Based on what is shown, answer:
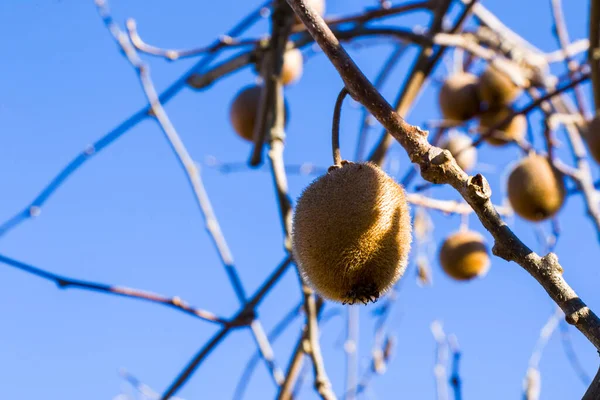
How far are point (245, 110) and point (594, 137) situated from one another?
1108 mm

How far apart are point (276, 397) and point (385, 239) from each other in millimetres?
735

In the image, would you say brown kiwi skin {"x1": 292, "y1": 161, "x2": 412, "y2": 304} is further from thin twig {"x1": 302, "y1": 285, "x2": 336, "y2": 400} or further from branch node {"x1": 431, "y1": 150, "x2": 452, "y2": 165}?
thin twig {"x1": 302, "y1": 285, "x2": 336, "y2": 400}

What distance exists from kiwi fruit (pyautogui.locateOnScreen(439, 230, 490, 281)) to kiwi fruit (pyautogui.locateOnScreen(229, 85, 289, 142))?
799 mm

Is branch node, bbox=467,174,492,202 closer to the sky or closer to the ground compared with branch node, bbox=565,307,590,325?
closer to the sky

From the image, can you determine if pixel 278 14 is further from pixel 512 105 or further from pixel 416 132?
pixel 512 105

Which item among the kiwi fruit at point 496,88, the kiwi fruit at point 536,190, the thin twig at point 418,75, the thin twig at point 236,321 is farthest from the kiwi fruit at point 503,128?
the thin twig at point 236,321

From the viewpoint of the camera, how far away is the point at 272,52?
66.6 inches

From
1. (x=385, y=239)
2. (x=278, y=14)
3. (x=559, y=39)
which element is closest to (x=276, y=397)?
(x=385, y=239)

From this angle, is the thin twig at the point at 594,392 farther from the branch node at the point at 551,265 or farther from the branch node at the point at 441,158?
the branch node at the point at 441,158

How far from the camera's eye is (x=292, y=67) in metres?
2.69

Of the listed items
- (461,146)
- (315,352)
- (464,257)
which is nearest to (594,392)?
(315,352)

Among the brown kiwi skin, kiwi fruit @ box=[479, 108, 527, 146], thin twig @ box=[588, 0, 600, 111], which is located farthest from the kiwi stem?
kiwi fruit @ box=[479, 108, 527, 146]

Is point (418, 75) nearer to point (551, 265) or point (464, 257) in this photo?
point (464, 257)

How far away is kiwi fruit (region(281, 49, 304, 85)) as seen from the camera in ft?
8.70
